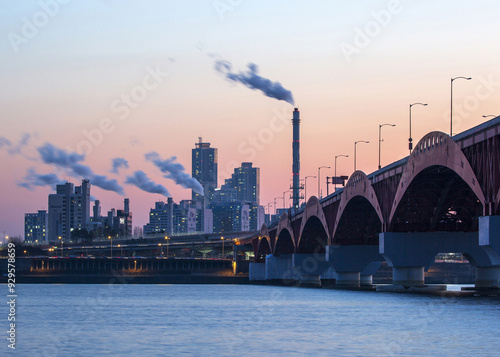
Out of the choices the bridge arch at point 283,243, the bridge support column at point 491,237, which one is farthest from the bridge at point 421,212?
the bridge arch at point 283,243

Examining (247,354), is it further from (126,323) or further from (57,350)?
(126,323)

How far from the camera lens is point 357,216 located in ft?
436

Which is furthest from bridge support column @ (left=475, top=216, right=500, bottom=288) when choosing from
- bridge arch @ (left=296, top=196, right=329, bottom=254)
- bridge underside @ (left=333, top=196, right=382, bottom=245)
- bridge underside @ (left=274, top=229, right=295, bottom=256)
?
bridge underside @ (left=274, top=229, right=295, bottom=256)

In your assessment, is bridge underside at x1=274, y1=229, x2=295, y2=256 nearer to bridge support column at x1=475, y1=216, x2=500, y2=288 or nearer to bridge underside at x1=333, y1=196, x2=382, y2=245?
bridge underside at x1=333, y1=196, x2=382, y2=245

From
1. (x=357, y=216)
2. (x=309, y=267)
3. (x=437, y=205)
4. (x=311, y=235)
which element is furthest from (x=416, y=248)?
(x=309, y=267)

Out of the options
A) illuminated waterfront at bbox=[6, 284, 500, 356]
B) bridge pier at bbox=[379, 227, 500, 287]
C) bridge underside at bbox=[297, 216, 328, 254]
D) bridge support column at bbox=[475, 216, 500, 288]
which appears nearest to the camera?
illuminated waterfront at bbox=[6, 284, 500, 356]

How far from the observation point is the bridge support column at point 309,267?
169500 mm

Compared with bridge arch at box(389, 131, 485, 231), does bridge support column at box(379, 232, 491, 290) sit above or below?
below

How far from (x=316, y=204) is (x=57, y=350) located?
331ft

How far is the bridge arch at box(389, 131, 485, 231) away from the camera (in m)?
78.2

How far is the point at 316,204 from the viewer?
148500mm

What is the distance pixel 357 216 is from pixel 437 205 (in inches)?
1248

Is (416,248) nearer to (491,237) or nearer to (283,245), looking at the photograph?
(491,237)

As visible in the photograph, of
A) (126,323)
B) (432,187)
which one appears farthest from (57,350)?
(432,187)
